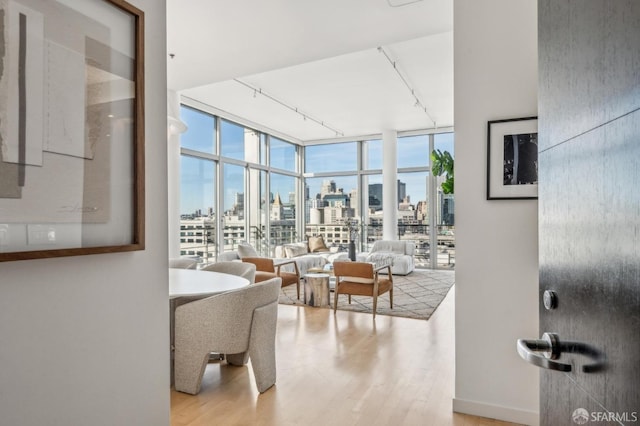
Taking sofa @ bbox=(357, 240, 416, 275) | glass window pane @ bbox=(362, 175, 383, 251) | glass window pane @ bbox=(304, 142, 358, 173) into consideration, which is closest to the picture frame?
sofa @ bbox=(357, 240, 416, 275)

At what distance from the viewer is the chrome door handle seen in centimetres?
69

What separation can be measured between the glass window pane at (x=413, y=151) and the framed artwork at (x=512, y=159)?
23.8 feet

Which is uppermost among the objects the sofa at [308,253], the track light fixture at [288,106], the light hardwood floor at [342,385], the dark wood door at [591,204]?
the track light fixture at [288,106]

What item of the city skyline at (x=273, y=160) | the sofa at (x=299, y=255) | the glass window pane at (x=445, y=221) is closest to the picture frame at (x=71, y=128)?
the sofa at (x=299, y=255)

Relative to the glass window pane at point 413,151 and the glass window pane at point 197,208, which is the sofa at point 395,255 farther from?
the glass window pane at point 197,208

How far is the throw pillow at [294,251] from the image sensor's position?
846 centimetres

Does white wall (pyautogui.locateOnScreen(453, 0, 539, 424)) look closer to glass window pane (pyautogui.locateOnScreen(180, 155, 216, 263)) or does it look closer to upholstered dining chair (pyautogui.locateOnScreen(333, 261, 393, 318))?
upholstered dining chair (pyautogui.locateOnScreen(333, 261, 393, 318))

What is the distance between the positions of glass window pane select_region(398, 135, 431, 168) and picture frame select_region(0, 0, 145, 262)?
30.0 feet

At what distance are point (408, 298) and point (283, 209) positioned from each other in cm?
465

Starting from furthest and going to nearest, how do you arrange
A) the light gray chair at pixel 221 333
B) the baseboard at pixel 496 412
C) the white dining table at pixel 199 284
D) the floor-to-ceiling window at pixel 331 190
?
the floor-to-ceiling window at pixel 331 190
the light gray chair at pixel 221 333
the white dining table at pixel 199 284
the baseboard at pixel 496 412

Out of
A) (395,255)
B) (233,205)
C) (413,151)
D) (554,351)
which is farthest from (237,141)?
(554,351)

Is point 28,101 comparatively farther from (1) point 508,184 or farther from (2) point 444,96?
(2) point 444,96

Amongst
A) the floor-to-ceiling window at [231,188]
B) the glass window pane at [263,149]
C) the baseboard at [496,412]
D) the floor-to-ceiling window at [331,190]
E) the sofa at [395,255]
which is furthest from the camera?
the floor-to-ceiling window at [331,190]

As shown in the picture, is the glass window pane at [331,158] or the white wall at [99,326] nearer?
the white wall at [99,326]
